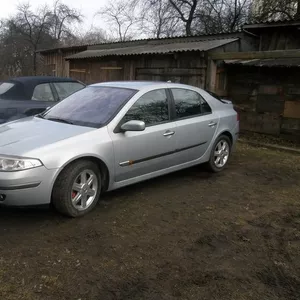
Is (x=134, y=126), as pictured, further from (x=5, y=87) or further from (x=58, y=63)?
(x=58, y=63)

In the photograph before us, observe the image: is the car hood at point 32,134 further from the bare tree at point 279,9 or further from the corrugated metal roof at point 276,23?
the bare tree at point 279,9

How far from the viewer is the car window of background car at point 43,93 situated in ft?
24.3

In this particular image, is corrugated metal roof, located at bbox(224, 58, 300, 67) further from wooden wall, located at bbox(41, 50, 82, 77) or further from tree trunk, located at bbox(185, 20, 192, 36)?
tree trunk, located at bbox(185, 20, 192, 36)

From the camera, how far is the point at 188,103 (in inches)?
218

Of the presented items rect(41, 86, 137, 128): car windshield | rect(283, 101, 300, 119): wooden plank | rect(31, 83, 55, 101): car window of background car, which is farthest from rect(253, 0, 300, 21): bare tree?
rect(41, 86, 137, 128): car windshield

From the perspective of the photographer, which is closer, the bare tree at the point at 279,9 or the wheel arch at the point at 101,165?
the wheel arch at the point at 101,165

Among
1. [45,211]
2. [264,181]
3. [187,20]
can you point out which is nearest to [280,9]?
[187,20]

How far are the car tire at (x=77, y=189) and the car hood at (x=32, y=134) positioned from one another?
37cm

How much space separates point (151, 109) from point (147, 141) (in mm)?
493

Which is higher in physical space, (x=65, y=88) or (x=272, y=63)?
(x=272, y=63)

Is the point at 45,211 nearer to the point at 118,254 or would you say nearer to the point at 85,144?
the point at 85,144

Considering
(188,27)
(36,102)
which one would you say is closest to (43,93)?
(36,102)

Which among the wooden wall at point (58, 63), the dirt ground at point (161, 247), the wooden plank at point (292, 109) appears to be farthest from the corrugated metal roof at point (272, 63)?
the wooden wall at point (58, 63)

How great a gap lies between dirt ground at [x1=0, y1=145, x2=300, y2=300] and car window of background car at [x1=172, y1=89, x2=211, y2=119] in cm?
110
